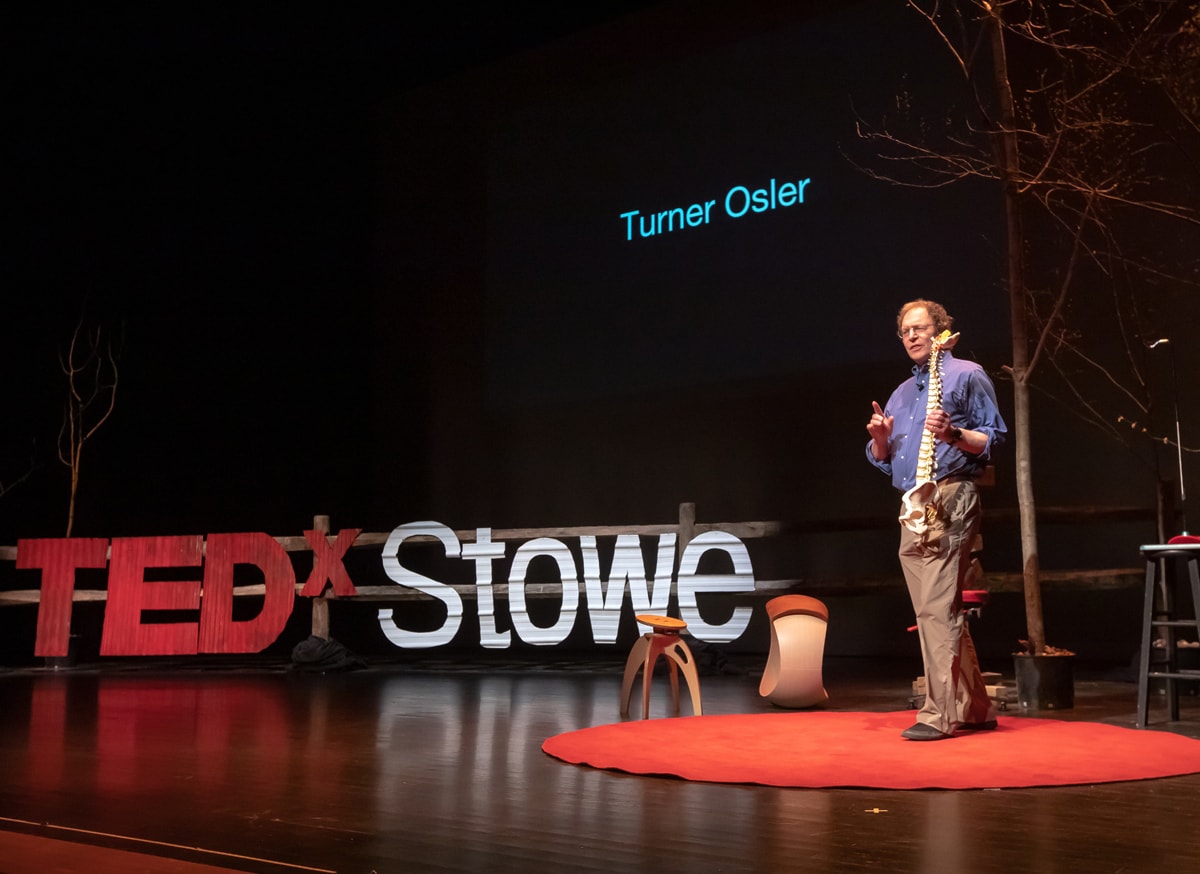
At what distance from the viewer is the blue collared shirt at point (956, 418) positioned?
3.87 metres

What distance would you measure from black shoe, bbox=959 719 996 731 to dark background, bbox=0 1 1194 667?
11.1 ft

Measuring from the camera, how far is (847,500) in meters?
8.41

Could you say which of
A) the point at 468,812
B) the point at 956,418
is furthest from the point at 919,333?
the point at 468,812

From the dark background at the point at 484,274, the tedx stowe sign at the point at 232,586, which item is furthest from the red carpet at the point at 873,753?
the tedx stowe sign at the point at 232,586

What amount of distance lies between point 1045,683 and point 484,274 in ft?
20.7

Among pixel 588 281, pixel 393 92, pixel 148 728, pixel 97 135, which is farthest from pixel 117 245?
pixel 148 728

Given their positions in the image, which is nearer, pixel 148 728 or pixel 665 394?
pixel 148 728

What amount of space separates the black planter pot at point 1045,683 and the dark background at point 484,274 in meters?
2.57

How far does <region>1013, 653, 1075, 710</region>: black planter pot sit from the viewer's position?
489 centimetres

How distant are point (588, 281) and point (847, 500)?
8.50 ft

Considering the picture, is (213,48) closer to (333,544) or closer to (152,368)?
(152,368)

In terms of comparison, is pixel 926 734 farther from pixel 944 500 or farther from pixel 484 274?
pixel 484 274

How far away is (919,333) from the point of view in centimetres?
397

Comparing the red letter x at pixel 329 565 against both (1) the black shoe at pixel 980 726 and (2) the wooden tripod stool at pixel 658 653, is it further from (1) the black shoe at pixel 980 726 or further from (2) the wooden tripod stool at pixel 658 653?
(1) the black shoe at pixel 980 726
